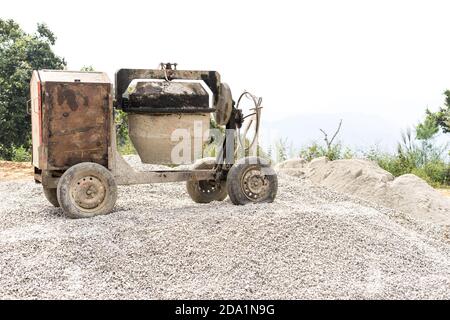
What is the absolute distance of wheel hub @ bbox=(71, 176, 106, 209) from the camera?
6996 mm

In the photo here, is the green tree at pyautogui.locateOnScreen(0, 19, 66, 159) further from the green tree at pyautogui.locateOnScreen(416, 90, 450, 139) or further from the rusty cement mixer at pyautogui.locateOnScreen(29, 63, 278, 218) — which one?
the green tree at pyautogui.locateOnScreen(416, 90, 450, 139)

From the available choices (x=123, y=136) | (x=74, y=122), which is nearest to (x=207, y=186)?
(x=74, y=122)

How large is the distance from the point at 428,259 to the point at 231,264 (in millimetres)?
1980

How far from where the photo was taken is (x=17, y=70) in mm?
15453

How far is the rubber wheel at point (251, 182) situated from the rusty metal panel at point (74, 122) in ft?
4.97

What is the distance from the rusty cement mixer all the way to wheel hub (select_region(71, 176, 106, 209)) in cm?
1

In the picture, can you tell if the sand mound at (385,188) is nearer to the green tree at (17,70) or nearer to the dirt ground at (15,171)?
the dirt ground at (15,171)

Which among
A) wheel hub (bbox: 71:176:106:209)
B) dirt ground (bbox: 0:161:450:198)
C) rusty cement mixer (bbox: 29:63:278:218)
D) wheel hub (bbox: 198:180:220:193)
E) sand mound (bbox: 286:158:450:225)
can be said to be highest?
rusty cement mixer (bbox: 29:63:278:218)

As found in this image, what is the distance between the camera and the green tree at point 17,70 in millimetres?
15289

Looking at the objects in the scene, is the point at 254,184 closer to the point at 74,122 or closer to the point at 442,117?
the point at 74,122

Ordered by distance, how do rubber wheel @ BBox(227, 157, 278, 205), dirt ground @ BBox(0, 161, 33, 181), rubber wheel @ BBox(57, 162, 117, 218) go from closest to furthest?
Result: rubber wheel @ BBox(57, 162, 117, 218)
rubber wheel @ BBox(227, 157, 278, 205)
dirt ground @ BBox(0, 161, 33, 181)

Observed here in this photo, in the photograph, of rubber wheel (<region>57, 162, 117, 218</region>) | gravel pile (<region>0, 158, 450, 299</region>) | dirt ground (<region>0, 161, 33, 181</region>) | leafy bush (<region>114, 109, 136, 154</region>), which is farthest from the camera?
leafy bush (<region>114, 109, 136, 154</region>)

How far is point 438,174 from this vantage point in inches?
539

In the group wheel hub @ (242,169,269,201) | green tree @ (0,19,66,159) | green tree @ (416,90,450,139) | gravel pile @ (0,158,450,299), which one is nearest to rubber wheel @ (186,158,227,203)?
wheel hub @ (242,169,269,201)
